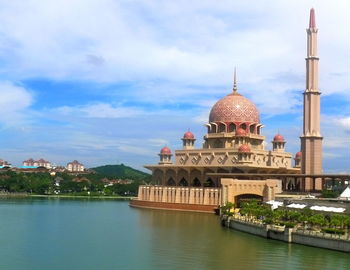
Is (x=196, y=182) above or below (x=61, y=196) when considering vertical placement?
above

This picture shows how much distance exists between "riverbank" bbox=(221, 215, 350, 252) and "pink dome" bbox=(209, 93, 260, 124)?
Answer: 2153cm

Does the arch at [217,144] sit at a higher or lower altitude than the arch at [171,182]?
higher

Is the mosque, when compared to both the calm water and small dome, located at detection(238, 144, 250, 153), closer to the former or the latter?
small dome, located at detection(238, 144, 250, 153)

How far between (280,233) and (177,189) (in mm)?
22846

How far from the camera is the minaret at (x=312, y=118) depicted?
50.2 metres

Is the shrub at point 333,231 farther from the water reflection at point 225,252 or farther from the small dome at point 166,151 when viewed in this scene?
the small dome at point 166,151

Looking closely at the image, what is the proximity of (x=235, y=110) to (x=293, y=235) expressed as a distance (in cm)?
2886

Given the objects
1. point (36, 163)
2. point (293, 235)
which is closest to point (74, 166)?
point (36, 163)

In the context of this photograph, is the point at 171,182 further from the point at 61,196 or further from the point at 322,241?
the point at 322,241

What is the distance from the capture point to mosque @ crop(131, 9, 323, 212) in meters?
50.0

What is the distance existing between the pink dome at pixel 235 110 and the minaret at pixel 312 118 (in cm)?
810

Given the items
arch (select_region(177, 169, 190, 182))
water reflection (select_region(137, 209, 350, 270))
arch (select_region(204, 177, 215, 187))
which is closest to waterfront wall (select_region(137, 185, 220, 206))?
arch (select_region(177, 169, 190, 182))

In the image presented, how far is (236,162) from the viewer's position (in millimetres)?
53219

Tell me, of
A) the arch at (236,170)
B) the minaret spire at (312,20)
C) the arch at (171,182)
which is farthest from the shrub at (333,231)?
the arch at (171,182)
